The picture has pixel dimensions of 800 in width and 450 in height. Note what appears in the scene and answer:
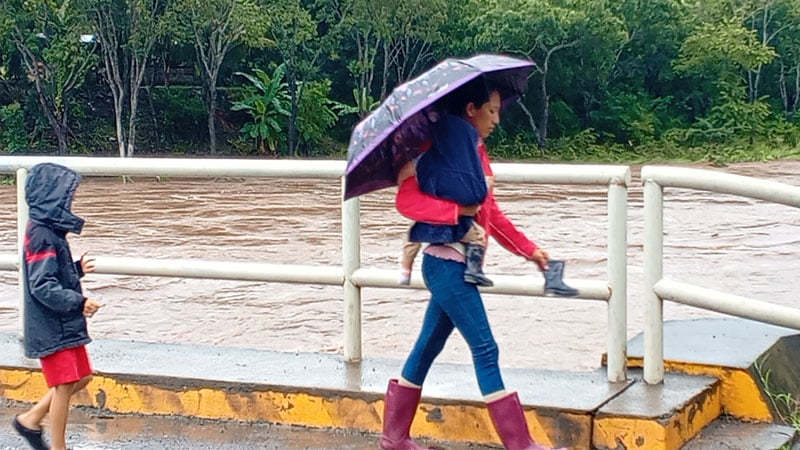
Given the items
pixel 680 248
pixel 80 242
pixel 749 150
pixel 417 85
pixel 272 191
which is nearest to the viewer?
pixel 417 85

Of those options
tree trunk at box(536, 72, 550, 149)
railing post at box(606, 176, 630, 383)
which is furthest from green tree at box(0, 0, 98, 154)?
railing post at box(606, 176, 630, 383)

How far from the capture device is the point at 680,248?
1357 centimetres

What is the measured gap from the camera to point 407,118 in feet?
11.2

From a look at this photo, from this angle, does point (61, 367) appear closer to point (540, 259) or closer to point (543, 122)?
point (540, 259)

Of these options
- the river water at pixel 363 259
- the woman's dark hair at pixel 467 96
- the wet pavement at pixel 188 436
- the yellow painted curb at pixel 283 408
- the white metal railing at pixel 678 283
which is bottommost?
the river water at pixel 363 259

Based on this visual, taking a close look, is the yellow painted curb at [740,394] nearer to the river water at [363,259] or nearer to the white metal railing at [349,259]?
the white metal railing at [349,259]

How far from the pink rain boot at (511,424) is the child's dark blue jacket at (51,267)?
165 centimetres

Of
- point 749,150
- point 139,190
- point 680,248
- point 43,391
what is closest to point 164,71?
point 139,190

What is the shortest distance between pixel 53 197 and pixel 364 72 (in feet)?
109

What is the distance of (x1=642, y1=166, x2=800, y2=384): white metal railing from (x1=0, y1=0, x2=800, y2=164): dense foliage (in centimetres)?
2685

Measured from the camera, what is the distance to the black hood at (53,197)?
396cm

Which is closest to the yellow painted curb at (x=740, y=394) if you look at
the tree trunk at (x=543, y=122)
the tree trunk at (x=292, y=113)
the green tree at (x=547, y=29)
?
the tree trunk at (x=292, y=113)

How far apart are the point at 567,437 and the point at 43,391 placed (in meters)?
2.47

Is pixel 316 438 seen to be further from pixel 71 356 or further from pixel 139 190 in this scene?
pixel 139 190
